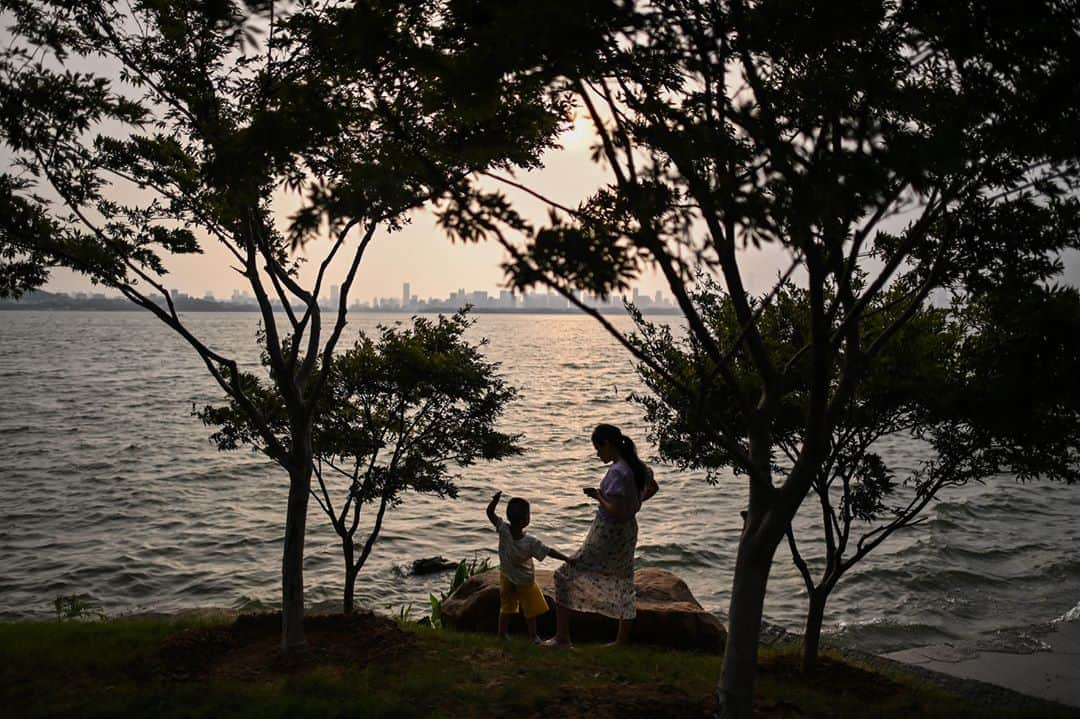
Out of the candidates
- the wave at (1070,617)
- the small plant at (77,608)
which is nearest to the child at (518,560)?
the small plant at (77,608)

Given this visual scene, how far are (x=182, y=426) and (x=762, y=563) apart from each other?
4078 centimetres

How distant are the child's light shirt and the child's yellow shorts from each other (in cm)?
17

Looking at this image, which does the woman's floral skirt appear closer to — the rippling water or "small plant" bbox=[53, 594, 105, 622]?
the rippling water

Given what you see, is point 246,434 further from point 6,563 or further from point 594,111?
point 6,563

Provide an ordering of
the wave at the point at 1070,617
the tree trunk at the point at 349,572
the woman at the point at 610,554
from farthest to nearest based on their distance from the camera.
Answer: the wave at the point at 1070,617 → the tree trunk at the point at 349,572 → the woman at the point at 610,554

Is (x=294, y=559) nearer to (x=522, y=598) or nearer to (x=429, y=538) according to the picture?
(x=522, y=598)

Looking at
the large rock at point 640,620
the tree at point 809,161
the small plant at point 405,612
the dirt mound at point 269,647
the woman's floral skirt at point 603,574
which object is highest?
the tree at point 809,161

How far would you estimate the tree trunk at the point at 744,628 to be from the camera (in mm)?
6707

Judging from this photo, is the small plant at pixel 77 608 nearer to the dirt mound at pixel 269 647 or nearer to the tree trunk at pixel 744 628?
the dirt mound at pixel 269 647

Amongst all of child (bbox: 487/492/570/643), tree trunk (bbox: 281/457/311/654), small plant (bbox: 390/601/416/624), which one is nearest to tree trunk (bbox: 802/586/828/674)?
child (bbox: 487/492/570/643)

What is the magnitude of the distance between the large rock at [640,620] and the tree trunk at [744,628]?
14.3ft

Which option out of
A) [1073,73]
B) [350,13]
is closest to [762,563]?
[1073,73]

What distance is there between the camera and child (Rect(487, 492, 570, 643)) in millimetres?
9398

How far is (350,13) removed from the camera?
19.0 ft
